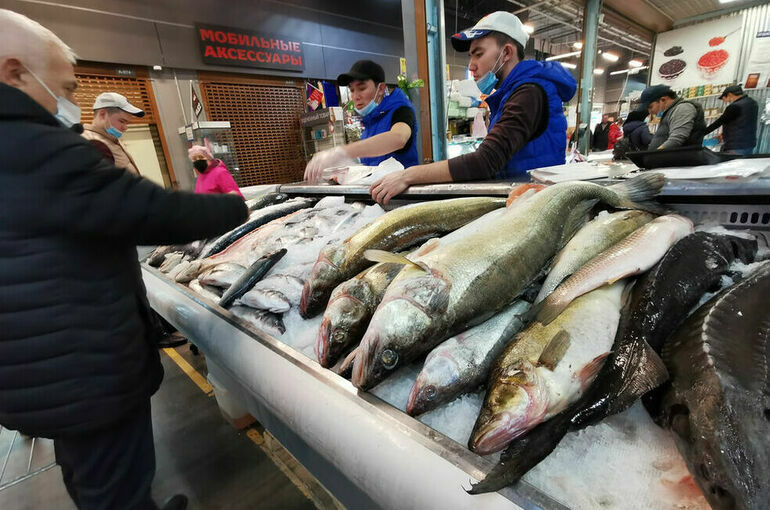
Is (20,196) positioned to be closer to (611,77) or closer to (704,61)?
(704,61)

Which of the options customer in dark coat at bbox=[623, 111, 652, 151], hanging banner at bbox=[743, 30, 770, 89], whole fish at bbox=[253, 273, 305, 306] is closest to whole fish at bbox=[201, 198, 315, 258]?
whole fish at bbox=[253, 273, 305, 306]

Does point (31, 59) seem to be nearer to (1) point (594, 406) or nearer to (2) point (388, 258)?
(2) point (388, 258)

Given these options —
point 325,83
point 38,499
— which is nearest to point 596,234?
point 38,499

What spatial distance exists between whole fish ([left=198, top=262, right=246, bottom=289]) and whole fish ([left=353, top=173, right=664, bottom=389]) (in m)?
0.96

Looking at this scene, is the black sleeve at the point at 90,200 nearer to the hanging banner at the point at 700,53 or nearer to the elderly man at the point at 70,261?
the elderly man at the point at 70,261

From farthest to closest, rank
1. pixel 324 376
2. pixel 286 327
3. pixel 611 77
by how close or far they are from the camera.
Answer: pixel 611 77
pixel 286 327
pixel 324 376

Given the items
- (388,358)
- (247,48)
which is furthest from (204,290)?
(247,48)

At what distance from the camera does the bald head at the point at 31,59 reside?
1.11 m

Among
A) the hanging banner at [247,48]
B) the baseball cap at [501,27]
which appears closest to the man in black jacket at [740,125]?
the baseball cap at [501,27]

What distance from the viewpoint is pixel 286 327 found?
128 centimetres

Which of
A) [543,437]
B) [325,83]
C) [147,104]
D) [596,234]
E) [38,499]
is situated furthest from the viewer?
[325,83]

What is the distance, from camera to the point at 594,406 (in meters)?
0.67

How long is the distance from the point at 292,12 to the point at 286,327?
10493 mm

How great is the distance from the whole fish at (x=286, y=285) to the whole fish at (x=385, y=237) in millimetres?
94
